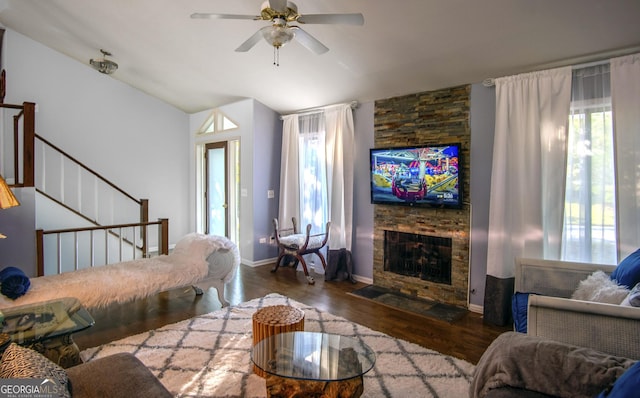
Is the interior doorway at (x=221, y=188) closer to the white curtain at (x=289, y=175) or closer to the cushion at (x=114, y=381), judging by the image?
the white curtain at (x=289, y=175)

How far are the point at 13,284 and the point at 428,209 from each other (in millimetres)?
3880

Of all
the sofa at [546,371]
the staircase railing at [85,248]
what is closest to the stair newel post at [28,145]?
the staircase railing at [85,248]

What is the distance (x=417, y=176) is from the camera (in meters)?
3.95

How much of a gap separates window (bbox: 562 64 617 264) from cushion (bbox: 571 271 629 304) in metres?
0.51

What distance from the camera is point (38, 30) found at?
187 inches

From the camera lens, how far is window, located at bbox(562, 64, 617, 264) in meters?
2.86

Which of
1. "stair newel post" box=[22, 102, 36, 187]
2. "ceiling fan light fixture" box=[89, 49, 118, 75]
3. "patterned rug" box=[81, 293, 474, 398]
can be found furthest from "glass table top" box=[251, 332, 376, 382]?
"ceiling fan light fixture" box=[89, 49, 118, 75]

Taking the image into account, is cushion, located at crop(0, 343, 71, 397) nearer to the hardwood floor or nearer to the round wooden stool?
the round wooden stool

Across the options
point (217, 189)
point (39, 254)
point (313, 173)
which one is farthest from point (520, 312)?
point (217, 189)

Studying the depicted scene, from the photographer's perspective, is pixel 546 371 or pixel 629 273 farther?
pixel 629 273

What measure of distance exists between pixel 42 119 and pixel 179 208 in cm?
258

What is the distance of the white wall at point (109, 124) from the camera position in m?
5.15

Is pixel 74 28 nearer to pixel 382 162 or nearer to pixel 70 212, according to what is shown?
pixel 70 212

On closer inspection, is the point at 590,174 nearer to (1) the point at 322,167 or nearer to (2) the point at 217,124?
(1) the point at 322,167
